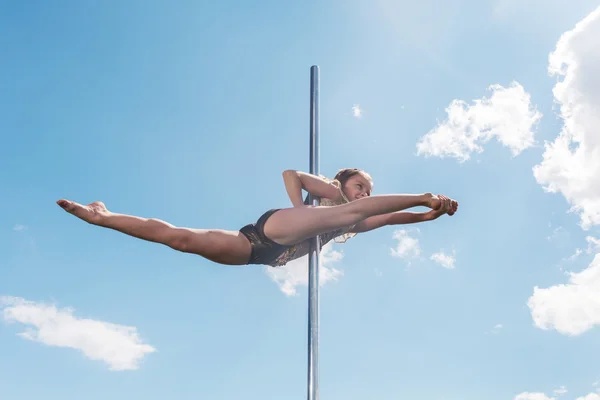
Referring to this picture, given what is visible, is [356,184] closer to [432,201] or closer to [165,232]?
[432,201]

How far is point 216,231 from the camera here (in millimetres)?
6031

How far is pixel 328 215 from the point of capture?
5668 mm

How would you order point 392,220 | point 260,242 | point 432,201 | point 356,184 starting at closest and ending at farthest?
point 432,201 → point 260,242 → point 356,184 → point 392,220

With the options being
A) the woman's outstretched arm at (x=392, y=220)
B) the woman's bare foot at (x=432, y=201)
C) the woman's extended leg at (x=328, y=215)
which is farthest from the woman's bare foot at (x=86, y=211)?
the woman's bare foot at (x=432, y=201)

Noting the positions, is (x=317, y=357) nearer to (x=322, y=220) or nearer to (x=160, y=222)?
(x=322, y=220)

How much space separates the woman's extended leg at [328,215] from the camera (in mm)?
5492

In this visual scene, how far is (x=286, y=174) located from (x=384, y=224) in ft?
5.45

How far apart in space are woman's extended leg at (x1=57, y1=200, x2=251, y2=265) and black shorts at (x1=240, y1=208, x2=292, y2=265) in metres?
0.14

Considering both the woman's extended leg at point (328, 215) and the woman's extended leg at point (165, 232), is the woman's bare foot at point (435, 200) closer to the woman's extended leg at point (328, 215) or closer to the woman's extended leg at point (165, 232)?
the woman's extended leg at point (328, 215)

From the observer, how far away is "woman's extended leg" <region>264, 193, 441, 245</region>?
5.49m

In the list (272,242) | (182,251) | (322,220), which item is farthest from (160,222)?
(322,220)

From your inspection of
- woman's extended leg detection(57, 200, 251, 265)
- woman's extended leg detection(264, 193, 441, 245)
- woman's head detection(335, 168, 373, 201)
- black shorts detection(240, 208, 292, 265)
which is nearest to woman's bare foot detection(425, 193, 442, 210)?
woman's extended leg detection(264, 193, 441, 245)

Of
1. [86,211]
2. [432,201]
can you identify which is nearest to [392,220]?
[432,201]

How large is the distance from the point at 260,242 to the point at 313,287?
2.43 feet
